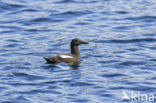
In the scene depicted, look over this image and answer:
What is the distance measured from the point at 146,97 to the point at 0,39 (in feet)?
25.7

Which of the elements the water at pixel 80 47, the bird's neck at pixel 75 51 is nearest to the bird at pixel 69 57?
the bird's neck at pixel 75 51

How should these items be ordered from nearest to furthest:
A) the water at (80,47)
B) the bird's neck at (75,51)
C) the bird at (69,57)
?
the water at (80,47) → the bird at (69,57) → the bird's neck at (75,51)

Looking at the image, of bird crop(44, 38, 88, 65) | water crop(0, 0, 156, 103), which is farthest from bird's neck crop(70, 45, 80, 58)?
water crop(0, 0, 156, 103)

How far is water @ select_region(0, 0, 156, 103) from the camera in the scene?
40.7 ft

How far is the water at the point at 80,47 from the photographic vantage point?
12.4 m

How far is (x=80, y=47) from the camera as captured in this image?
17.5 meters

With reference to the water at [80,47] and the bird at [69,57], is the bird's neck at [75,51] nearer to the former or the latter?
the bird at [69,57]

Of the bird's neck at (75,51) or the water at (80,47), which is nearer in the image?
the water at (80,47)

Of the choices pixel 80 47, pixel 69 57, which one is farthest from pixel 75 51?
pixel 80 47

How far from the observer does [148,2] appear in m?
Answer: 22.9

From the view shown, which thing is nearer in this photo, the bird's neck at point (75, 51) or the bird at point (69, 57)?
the bird at point (69, 57)

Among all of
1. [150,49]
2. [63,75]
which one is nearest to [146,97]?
[63,75]

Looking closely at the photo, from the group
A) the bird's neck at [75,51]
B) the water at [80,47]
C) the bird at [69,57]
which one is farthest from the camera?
the bird's neck at [75,51]

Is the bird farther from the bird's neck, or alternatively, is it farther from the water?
the water
